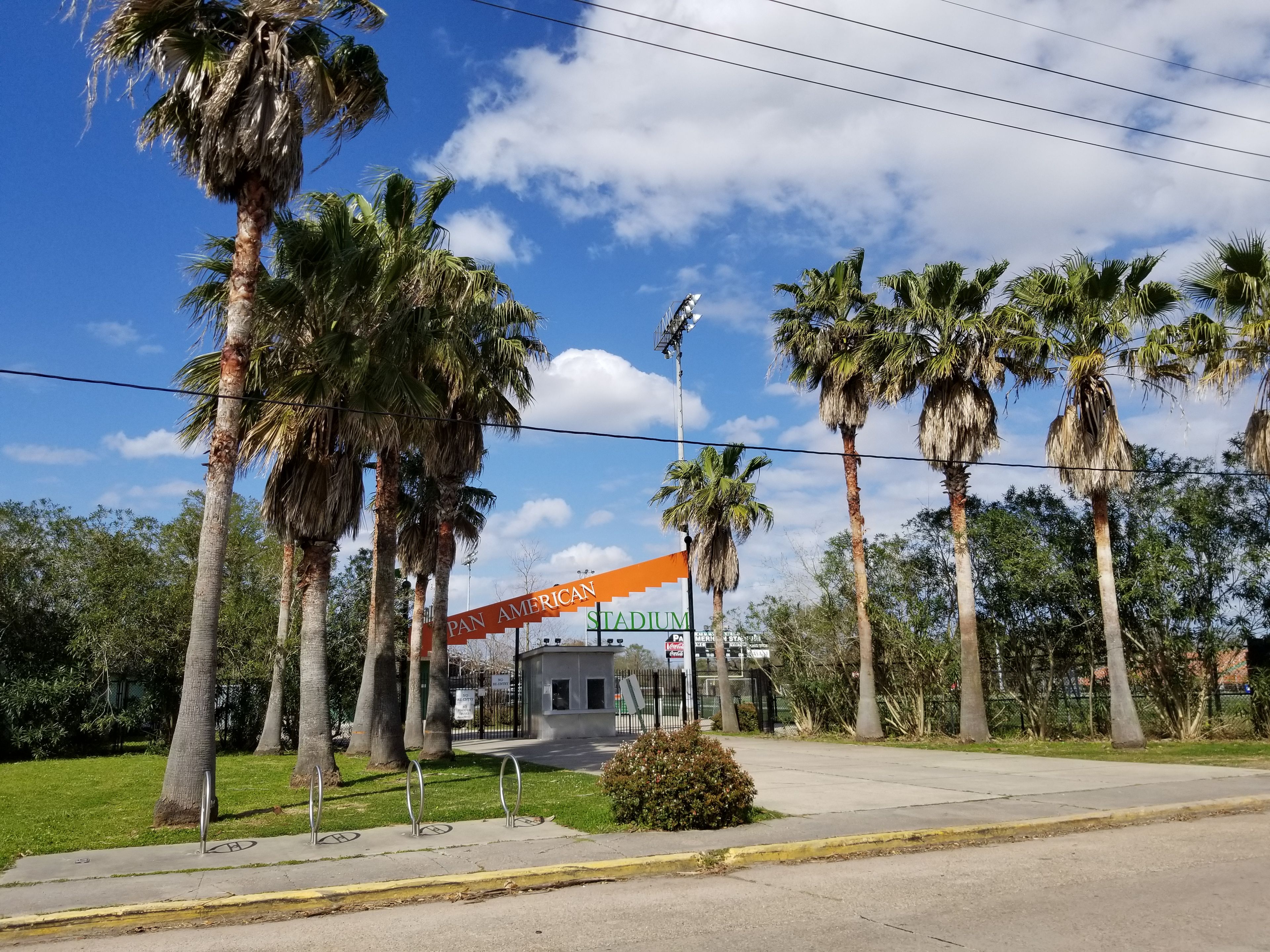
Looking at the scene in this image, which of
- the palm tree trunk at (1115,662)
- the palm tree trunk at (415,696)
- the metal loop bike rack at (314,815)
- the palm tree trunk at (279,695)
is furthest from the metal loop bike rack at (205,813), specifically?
the palm tree trunk at (1115,662)

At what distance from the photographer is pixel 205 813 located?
935 cm

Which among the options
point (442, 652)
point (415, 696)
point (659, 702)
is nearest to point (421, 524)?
point (415, 696)

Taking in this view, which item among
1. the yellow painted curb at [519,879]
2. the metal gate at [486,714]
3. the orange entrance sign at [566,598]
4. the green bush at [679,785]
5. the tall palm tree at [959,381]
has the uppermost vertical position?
the tall palm tree at [959,381]

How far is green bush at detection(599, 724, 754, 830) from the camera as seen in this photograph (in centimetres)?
1023

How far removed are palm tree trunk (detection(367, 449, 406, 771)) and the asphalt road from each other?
35.1ft

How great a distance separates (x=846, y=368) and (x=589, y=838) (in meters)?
17.8

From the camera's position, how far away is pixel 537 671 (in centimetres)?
2928

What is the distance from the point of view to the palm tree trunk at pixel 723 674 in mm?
30859

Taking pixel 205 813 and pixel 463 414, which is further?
pixel 463 414

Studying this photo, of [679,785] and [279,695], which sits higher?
[279,695]

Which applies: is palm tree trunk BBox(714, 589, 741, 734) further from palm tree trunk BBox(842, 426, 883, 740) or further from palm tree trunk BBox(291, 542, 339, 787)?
palm tree trunk BBox(291, 542, 339, 787)

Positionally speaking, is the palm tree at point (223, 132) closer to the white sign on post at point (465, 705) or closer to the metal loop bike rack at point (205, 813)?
the metal loop bike rack at point (205, 813)

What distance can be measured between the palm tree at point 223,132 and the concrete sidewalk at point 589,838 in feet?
7.82

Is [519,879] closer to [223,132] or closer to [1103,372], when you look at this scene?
[223,132]
